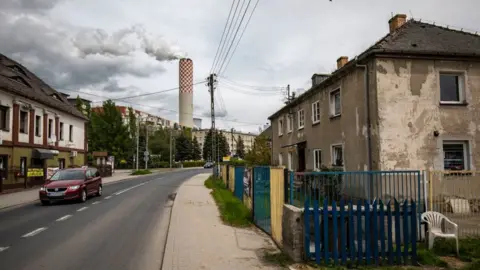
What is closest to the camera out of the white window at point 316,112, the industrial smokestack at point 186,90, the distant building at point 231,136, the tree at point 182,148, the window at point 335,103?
the window at point 335,103

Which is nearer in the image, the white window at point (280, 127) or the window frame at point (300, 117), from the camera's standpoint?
the window frame at point (300, 117)

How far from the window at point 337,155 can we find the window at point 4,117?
781 inches

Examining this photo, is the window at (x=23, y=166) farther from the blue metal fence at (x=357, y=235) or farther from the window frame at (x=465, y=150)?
the window frame at (x=465, y=150)

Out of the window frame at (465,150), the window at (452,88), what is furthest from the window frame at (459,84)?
the window frame at (465,150)

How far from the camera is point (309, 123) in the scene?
20.0 metres

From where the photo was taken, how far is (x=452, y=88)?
548 inches

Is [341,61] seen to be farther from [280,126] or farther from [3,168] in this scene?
[3,168]

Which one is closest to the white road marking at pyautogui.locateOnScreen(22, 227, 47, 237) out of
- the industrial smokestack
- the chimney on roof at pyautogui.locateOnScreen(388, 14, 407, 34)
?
the chimney on roof at pyautogui.locateOnScreen(388, 14, 407, 34)

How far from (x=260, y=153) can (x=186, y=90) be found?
36.5m

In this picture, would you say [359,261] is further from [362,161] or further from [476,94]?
[476,94]

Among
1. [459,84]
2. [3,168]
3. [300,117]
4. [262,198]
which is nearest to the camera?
[262,198]

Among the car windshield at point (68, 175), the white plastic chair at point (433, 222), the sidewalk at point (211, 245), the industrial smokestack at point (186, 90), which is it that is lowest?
the sidewalk at point (211, 245)

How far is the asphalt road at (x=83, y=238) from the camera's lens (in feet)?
21.2

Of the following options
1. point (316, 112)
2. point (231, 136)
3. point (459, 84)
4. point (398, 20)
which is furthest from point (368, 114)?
point (231, 136)
